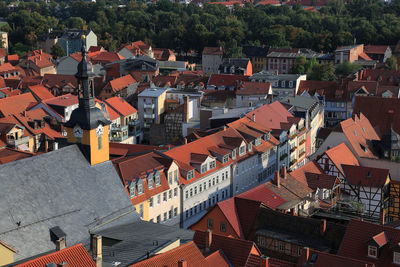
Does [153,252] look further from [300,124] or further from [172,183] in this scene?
[300,124]

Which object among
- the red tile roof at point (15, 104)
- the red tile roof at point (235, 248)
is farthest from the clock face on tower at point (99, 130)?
the red tile roof at point (15, 104)

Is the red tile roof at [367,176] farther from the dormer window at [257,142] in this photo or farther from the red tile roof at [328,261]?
the red tile roof at [328,261]

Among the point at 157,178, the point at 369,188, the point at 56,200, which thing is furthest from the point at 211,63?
the point at 56,200

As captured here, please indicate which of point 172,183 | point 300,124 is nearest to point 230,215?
point 172,183

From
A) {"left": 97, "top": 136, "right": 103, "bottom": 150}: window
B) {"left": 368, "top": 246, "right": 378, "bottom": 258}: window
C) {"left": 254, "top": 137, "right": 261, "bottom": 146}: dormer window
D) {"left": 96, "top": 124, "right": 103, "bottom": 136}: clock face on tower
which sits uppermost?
{"left": 96, "top": 124, "right": 103, "bottom": 136}: clock face on tower

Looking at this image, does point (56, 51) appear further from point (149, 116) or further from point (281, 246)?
point (281, 246)

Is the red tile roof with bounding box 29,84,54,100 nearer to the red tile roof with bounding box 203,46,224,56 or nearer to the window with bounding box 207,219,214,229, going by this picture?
the window with bounding box 207,219,214,229

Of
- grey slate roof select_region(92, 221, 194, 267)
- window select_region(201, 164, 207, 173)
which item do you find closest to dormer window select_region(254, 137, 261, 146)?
window select_region(201, 164, 207, 173)
